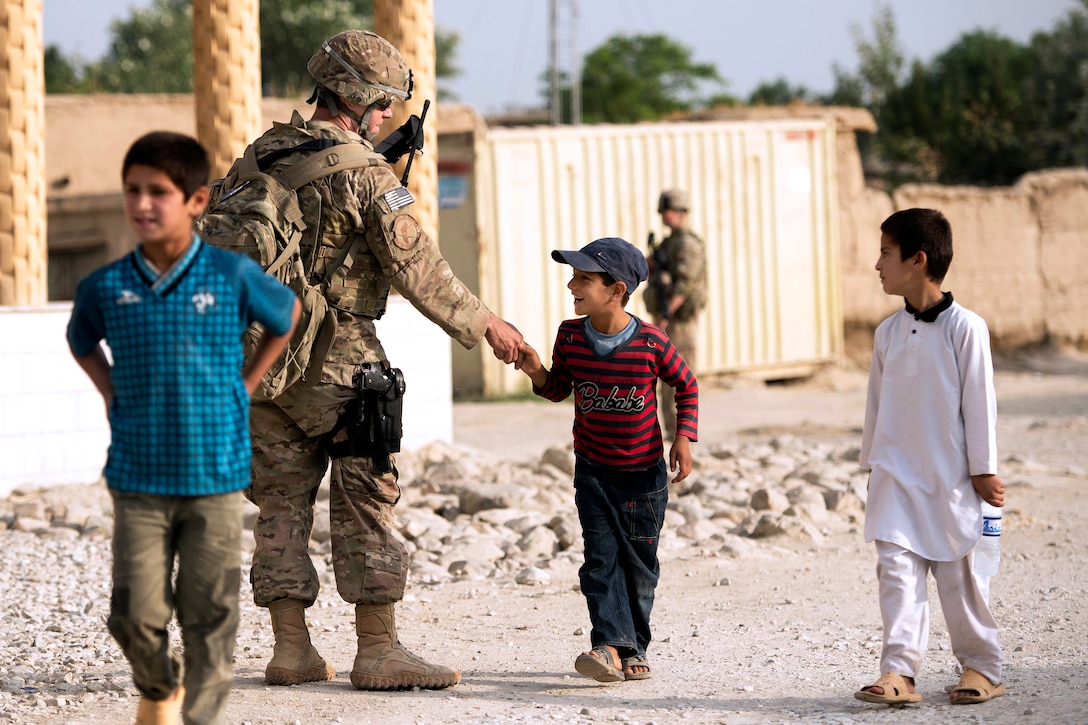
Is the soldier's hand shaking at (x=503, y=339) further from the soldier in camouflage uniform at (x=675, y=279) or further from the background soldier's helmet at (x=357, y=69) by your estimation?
the soldier in camouflage uniform at (x=675, y=279)

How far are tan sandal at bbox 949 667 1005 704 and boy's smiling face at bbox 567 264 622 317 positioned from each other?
4.79ft

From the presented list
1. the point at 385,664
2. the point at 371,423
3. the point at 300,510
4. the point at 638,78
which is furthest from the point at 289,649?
the point at 638,78

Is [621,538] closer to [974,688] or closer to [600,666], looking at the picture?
[600,666]

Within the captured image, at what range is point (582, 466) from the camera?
4.09m

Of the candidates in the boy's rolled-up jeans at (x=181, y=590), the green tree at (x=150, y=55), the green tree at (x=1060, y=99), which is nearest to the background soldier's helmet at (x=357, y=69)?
the boy's rolled-up jeans at (x=181, y=590)

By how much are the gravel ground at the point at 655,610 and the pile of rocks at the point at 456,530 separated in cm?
2

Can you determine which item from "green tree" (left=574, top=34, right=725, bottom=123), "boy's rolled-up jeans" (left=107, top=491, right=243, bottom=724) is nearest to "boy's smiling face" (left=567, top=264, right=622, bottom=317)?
"boy's rolled-up jeans" (left=107, top=491, right=243, bottom=724)

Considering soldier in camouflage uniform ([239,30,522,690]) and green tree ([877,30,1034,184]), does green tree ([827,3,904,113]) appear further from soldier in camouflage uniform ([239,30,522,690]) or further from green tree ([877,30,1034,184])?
soldier in camouflage uniform ([239,30,522,690])

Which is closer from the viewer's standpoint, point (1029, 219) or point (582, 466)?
point (582, 466)

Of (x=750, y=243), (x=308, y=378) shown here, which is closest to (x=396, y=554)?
(x=308, y=378)

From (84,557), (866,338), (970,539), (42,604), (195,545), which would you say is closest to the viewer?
(195,545)

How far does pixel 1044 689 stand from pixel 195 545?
243 cm

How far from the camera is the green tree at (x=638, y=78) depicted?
43.7 meters

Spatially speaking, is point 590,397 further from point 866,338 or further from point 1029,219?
point 1029,219
